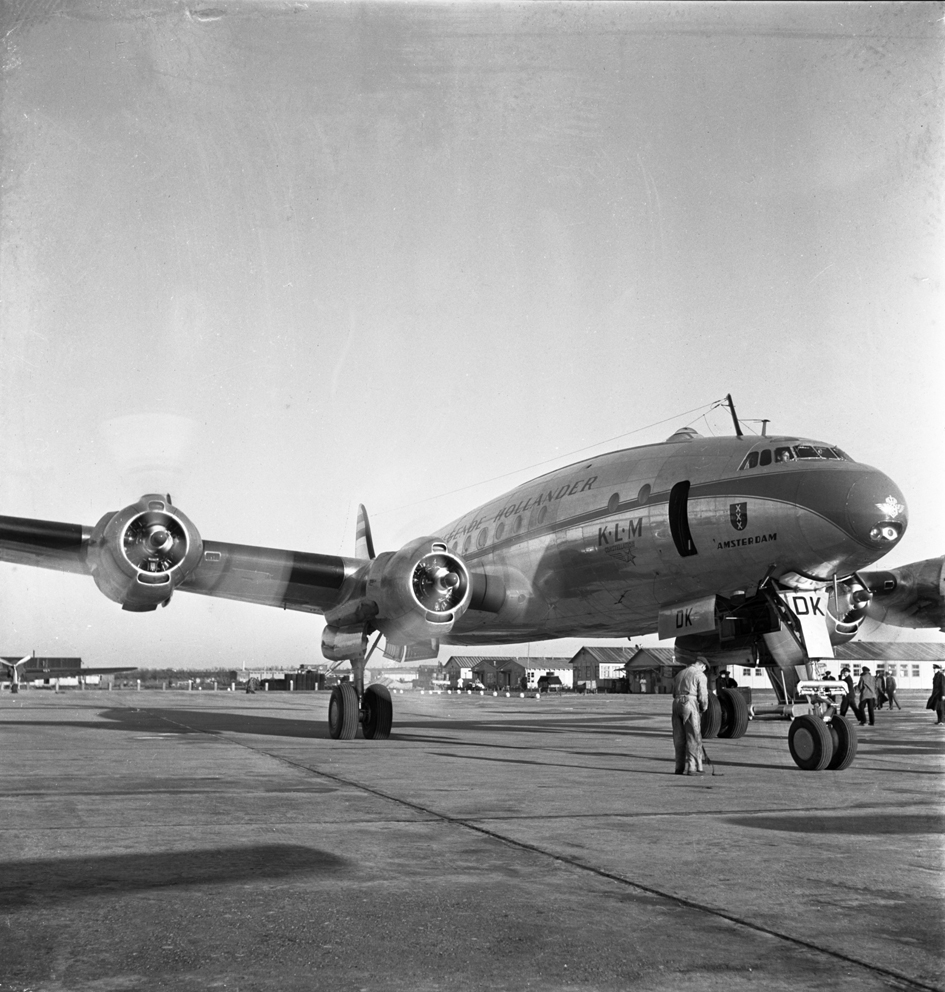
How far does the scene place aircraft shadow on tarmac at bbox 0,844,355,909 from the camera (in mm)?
4930

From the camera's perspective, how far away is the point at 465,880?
530cm

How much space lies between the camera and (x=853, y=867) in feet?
18.9

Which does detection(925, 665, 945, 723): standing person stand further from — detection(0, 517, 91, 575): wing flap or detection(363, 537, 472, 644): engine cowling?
detection(0, 517, 91, 575): wing flap

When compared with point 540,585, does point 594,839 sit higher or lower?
lower

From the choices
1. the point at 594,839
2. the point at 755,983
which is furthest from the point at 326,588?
the point at 755,983

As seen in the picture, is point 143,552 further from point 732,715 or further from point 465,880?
point 732,715

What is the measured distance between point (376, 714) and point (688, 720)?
23.4 ft

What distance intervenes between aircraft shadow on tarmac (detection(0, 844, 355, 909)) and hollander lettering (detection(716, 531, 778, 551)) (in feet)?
27.8

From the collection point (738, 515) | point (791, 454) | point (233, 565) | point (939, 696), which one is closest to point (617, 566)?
point (738, 515)

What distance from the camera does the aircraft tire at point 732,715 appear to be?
17234mm

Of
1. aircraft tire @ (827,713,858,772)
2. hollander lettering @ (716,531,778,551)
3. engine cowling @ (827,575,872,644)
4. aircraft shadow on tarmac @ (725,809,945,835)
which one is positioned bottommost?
aircraft shadow on tarmac @ (725,809,945,835)

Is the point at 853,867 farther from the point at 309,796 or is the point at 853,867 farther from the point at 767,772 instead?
the point at 767,772

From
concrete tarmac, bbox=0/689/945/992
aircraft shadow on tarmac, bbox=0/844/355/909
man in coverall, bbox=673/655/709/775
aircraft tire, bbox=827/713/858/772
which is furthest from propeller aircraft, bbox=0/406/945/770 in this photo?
aircraft shadow on tarmac, bbox=0/844/355/909

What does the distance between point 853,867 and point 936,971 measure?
2.14 meters
